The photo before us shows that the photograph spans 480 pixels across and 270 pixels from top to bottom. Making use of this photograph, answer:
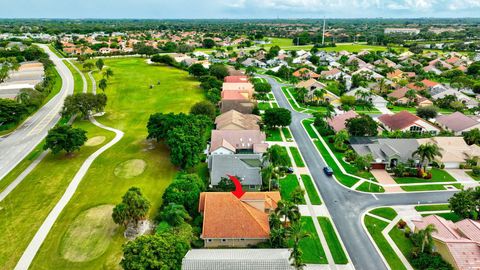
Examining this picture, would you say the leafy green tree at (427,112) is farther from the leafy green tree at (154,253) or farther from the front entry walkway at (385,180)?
the leafy green tree at (154,253)

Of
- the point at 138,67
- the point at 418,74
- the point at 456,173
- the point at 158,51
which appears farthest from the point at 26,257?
the point at 158,51

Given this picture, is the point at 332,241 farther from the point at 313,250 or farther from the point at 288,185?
the point at 288,185

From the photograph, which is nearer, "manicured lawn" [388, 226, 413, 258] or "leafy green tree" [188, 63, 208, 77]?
"manicured lawn" [388, 226, 413, 258]

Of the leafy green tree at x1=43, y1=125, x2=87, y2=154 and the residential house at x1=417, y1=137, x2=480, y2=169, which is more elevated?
the leafy green tree at x1=43, y1=125, x2=87, y2=154

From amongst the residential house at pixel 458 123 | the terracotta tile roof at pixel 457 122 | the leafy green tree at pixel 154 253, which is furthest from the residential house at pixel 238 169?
the terracotta tile roof at pixel 457 122

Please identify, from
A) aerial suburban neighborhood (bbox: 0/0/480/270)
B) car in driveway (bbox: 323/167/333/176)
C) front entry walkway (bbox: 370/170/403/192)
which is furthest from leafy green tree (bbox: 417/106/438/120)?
car in driveway (bbox: 323/167/333/176)

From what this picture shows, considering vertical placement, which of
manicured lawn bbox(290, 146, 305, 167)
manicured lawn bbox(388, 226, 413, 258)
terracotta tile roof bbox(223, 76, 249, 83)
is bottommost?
manicured lawn bbox(388, 226, 413, 258)

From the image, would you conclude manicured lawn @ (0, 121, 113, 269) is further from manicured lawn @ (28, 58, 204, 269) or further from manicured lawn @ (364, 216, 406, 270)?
manicured lawn @ (364, 216, 406, 270)

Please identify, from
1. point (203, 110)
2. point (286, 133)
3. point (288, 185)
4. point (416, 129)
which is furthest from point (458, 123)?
point (203, 110)
